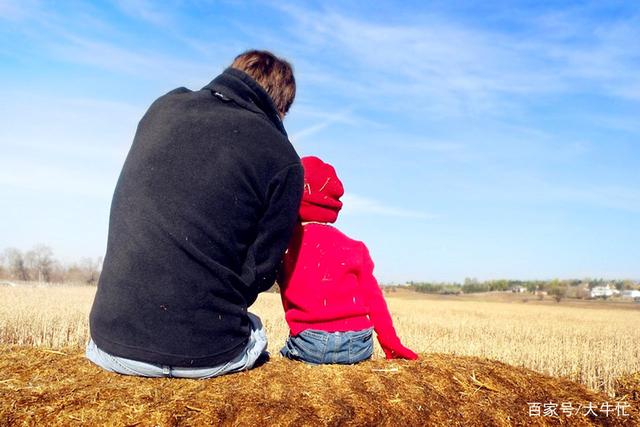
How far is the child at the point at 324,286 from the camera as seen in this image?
3961 millimetres

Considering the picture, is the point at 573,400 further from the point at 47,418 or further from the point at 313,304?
the point at 47,418

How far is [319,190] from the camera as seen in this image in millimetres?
4047

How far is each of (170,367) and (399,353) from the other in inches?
71.6

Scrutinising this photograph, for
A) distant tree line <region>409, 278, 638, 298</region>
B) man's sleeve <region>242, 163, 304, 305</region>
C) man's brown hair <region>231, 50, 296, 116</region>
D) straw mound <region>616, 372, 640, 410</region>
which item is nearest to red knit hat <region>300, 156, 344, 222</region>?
man's brown hair <region>231, 50, 296, 116</region>

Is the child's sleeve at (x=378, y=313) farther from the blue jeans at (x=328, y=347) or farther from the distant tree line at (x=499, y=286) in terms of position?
the distant tree line at (x=499, y=286)

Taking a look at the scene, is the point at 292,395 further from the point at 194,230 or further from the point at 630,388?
the point at 630,388

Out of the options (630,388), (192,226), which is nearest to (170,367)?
(192,226)

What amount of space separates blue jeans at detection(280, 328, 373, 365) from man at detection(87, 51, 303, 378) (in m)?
0.81

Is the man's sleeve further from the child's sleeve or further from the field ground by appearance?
the child's sleeve

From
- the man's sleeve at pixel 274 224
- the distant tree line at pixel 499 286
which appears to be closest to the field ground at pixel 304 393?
the man's sleeve at pixel 274 224

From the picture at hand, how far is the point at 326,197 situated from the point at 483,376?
1.64 metres

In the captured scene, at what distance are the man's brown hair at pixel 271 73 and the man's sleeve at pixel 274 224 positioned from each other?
1.76ft

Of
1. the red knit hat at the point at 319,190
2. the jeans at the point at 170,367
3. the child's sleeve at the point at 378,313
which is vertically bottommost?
the jeans at the point at 170,367

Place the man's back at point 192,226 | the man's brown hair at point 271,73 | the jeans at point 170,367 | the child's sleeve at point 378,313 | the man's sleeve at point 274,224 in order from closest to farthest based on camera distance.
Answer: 1. the man's back at point 192,226
2. the jeans at point 170,367
3. the man's sleeve at point 274,224
4. the man's brown hair at point 271,73
5. the child's sleeve at point 378,313
